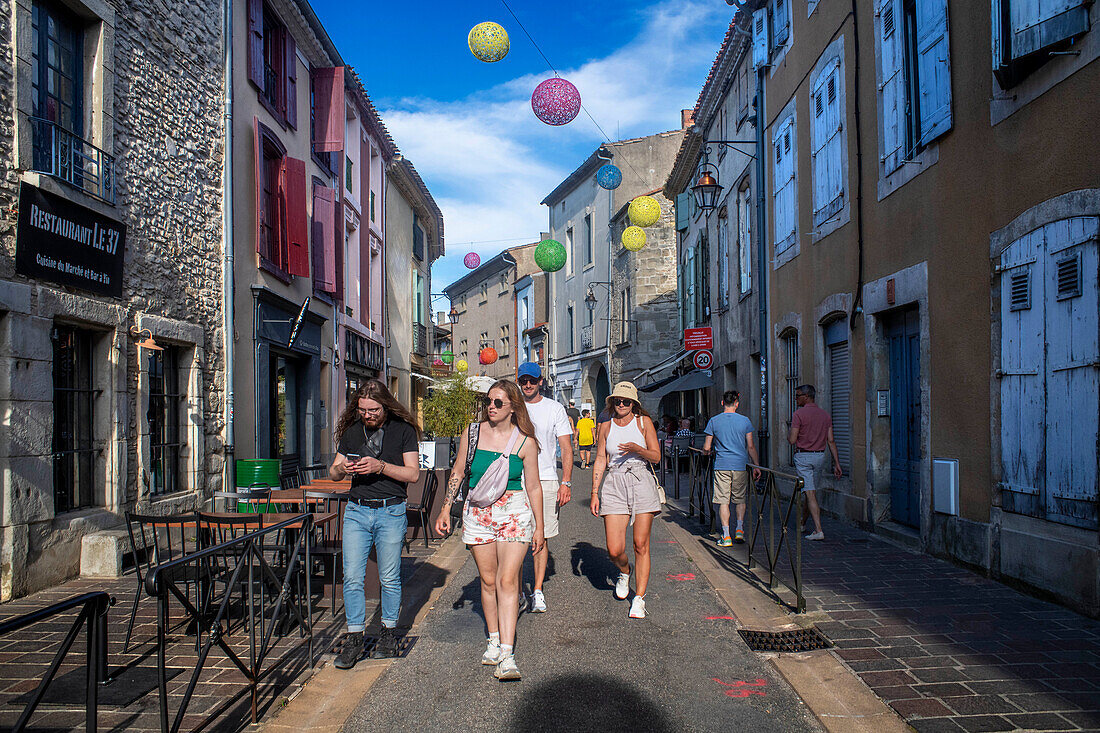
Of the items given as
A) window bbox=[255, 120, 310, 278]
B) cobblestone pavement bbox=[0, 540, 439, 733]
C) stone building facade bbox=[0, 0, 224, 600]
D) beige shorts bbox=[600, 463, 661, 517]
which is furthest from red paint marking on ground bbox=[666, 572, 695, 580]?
window bbox=[255, 120, 310, 278]

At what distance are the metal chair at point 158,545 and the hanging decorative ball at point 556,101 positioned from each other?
7.26 m

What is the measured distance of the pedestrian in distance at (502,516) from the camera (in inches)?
171

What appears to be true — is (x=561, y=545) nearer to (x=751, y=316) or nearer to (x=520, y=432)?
(x=520, y=432)

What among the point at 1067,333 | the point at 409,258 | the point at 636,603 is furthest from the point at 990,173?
the point at 409,258

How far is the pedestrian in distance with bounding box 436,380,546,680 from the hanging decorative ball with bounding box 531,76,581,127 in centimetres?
804

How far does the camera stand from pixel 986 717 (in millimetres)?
3564

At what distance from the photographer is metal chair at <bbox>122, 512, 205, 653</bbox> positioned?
4832mm

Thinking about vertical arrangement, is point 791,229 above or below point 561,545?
above

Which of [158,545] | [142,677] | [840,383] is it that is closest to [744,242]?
[840,383]

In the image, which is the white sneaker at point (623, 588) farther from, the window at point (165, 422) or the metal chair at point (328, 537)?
the window at point (165, 422)

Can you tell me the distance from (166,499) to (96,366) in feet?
5.54

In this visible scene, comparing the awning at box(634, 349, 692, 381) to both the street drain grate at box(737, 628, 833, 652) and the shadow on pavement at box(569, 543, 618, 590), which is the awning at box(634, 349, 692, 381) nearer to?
the shadow on pavement at box(569, 543, 618, 590)

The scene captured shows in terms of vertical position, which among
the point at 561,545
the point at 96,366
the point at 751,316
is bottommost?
the point at 561,545

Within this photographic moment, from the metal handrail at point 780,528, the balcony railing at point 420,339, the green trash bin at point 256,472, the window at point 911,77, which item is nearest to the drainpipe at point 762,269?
the window at point 911,77
